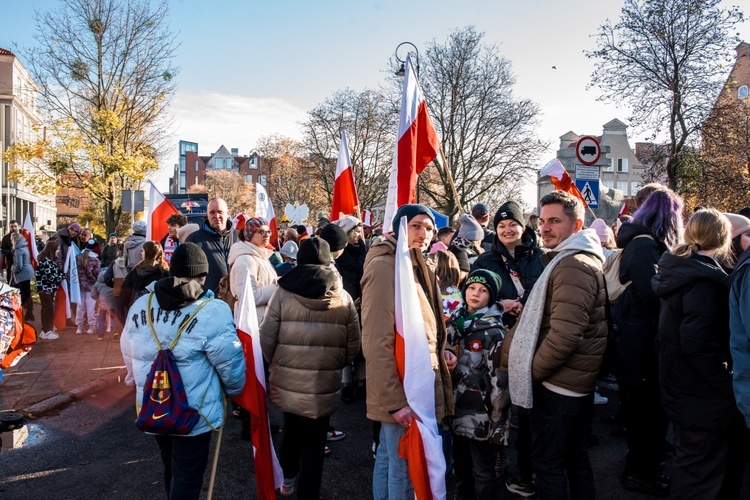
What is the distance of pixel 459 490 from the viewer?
12.7ft

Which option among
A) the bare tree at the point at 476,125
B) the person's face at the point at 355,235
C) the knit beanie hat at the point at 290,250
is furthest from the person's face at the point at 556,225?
the bare tree at the point at 476,125

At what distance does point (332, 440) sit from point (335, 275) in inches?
87.7

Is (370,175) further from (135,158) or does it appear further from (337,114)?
(135,158)

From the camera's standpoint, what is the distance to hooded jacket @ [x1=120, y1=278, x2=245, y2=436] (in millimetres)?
3248

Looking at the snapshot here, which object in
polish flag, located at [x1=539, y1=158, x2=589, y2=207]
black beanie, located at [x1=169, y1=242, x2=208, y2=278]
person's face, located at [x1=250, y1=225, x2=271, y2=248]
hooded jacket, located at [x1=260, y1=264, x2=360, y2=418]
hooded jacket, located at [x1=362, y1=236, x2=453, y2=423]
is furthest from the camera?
polish flag, located at [x1=539, y1=158, x2=589, y2=207]

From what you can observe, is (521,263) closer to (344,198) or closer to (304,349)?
(304,349)

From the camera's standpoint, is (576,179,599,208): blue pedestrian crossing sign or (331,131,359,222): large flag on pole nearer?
(331,131,359,222): large flag on pole

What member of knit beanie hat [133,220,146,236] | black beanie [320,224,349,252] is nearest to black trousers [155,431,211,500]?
black beanie [320,224,349,252]

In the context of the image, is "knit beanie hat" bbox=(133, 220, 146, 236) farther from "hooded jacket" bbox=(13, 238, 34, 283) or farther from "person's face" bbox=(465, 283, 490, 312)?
"person's face" bbox=(465, 283, 490, 312)

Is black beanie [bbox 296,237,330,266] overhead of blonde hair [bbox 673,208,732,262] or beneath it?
beneath

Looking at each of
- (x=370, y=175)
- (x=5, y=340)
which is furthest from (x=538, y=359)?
(x=370, y=175)

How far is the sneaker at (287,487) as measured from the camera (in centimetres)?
415

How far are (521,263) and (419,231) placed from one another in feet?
4.71

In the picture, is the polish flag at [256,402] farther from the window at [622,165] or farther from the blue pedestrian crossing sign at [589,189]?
the window at [622,165]
